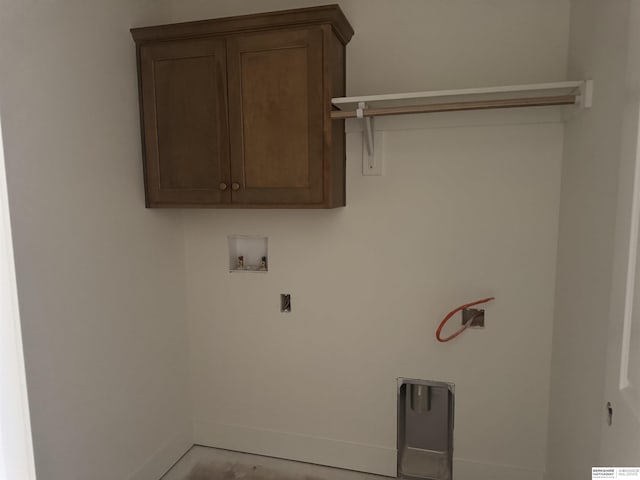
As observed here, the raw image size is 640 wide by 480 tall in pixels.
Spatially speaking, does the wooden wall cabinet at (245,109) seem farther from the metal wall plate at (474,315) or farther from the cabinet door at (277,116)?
the metal wall plate at (474,315)

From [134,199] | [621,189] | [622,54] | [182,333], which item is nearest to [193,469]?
[182,333]

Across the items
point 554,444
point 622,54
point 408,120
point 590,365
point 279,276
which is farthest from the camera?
point 279,276

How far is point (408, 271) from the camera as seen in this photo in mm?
2207

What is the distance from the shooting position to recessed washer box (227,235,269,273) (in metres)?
2.44

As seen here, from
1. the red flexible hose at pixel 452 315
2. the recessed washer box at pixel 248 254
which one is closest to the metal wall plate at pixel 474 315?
the red flexible hose at pixel 452 315

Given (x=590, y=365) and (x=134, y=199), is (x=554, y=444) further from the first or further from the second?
(x=134, y=199)

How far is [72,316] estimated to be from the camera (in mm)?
1784

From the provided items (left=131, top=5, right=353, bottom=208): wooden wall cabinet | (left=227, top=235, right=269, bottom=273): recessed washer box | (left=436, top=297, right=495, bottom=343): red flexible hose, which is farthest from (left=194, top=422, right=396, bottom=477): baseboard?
(left=131, top=5, right=353, bottom=208): wooden wall cabinet

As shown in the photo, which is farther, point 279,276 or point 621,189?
point 279,276

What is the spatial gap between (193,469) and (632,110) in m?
2.53

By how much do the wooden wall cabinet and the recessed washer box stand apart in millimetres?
408

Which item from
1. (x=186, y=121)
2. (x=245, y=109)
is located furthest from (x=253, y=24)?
(x=186, y=121)

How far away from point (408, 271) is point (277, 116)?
98cm

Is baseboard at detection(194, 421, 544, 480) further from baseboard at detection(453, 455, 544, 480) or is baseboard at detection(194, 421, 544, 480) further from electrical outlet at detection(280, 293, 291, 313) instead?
electrical outlet at detection(280, 293, 291, 313)
